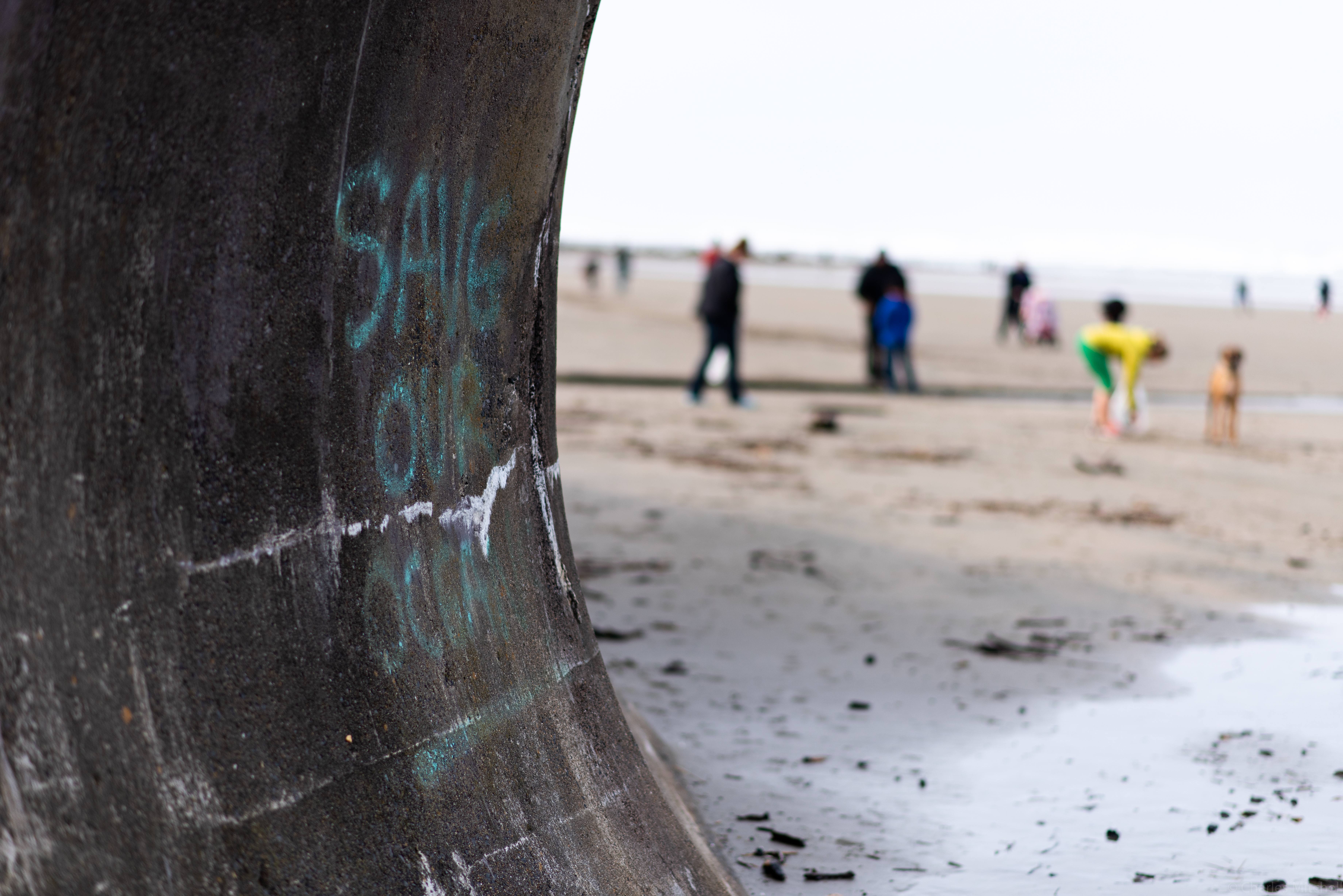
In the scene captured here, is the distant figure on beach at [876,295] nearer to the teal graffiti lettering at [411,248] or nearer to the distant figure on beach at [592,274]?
the teal graffiti lettering at [411,248]

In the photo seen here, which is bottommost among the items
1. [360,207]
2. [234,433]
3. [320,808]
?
[320,808]

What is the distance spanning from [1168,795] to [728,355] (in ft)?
37.1

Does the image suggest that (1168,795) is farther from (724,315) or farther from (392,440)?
(724,315)

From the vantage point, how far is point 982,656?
5582 millimetres

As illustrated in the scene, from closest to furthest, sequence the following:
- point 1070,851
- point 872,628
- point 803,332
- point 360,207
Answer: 1. point 360,207
2. point 1070,851
3. point 872,628
4. point 803,332

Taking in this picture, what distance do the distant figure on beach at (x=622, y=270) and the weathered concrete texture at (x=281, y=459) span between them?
134 feet

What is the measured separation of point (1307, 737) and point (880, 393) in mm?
12845

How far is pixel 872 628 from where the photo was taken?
5.96 meters

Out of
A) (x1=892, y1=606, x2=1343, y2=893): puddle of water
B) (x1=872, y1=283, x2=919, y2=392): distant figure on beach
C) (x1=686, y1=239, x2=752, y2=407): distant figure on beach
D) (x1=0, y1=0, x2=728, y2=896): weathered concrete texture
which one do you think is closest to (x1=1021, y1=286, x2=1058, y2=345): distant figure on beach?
(x1=872, y1=283, x2=919, y2=392): distant figure on beach

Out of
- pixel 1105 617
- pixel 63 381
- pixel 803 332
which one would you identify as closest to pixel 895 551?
pixel 1105 617

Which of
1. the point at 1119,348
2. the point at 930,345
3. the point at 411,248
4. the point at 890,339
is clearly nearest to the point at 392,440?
the point at 411,248

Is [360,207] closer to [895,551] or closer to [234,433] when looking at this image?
[234,433]

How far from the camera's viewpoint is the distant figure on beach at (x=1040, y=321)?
89.7ft

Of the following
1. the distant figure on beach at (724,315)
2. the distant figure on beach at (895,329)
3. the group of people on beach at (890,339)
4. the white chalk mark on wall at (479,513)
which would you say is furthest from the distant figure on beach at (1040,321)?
the white chalk mark on wall at (479,513)
